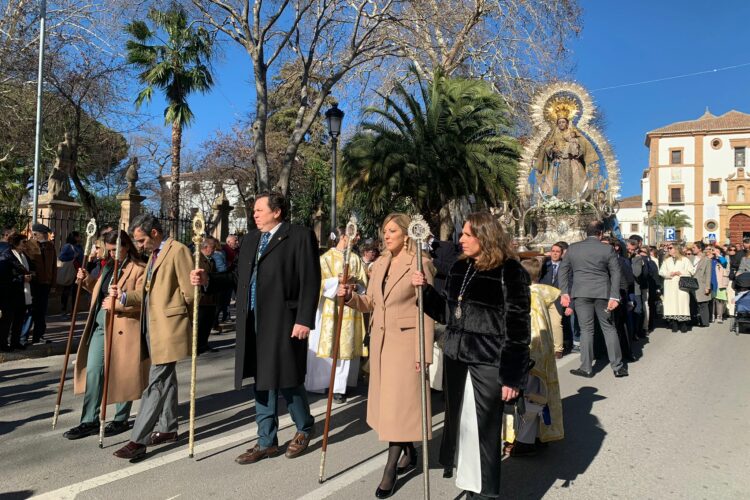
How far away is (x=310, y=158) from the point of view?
94.8 feet

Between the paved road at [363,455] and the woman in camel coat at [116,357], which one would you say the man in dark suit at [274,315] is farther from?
the woman in camel coat at [116,357]

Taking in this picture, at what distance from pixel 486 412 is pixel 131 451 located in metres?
2.64

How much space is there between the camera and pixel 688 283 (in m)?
11.7

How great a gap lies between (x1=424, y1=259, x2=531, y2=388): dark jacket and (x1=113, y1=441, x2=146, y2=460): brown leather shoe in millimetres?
2426

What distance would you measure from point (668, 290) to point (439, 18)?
32.9 ft

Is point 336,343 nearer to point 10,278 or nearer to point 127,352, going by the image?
point 127,352

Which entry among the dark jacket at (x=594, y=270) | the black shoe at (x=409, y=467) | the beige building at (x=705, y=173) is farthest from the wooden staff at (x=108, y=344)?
the beige building at (x=705, y=173)

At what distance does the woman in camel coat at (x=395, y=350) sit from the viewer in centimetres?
372

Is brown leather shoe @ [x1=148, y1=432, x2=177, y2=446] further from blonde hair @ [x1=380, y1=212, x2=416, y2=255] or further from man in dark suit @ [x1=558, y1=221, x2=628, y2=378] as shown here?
man in dark suit @ [x1=558, y1=221, x2=628, y2=378]

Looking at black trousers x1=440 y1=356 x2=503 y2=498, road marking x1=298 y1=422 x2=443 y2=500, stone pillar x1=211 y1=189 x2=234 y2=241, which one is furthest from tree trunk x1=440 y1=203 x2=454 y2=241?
black trousers x1=440 y1=356 x2=503 y2=498

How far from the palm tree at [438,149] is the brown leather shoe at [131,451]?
449 inches

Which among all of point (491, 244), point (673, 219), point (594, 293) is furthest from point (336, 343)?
point (673, 219)

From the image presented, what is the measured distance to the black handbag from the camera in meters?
11.6

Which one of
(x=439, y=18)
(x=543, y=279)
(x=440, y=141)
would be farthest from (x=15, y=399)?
(x=439, y=18)
